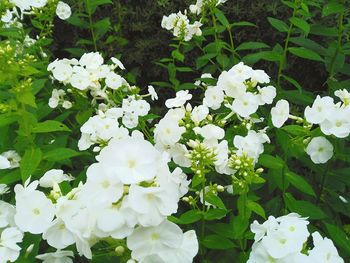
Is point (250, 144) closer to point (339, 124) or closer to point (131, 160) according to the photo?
point (339, 124)

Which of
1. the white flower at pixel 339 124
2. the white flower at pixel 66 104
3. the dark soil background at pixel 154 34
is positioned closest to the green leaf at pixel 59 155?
the white flower at pixel 66 104

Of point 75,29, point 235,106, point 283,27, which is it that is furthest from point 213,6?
point 75,29

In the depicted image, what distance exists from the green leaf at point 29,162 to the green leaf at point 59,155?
51 mm

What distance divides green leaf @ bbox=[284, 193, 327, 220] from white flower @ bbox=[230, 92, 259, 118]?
17.0 inches

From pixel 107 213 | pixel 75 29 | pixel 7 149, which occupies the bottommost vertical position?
pixel 75 29

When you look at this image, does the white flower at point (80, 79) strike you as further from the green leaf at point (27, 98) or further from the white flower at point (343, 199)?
the white flower at point (343, 199)

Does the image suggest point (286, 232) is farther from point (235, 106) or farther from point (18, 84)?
point (18, 84)

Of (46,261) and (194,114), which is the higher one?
(194,114)

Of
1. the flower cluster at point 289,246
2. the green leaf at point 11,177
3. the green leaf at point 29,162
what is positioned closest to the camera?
the flower cluster at point 289,246

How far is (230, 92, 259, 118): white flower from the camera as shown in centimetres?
240

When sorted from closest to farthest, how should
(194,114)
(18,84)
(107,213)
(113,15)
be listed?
(107,213), (194,114), (18,84), (113,15)

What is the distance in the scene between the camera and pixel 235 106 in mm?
2396

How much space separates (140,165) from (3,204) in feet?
2.36

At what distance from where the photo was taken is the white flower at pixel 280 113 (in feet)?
8.34
